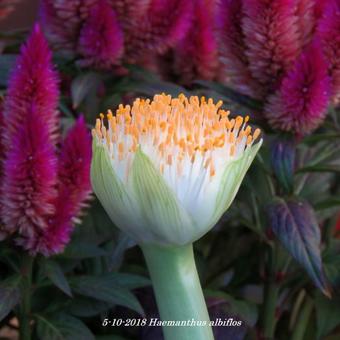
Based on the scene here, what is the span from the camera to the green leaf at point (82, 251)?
0.72m

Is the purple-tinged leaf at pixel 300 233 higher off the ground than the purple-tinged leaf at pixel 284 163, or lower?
lower

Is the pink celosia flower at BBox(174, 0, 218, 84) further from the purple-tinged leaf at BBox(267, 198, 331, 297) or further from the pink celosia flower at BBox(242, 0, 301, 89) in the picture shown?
the purple-tinged leaf at BBox(267, 198, 331, 297)

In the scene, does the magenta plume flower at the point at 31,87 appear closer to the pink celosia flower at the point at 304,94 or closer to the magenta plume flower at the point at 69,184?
the magenta plume flower at the point at 69,184

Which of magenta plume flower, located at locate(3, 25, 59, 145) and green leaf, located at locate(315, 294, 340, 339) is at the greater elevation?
magenta plume flower, located at locate(3, 25, 59, 145)

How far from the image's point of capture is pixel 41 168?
0.60 meters

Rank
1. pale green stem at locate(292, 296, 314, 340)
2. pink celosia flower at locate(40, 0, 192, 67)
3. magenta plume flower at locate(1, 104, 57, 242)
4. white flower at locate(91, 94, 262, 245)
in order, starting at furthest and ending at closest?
pale green stem at locate(292, 296, 314, 340)
pink celosia flower at locate(40, 0, 192, 67)
magenta plume flower at locate(1, 104, 57, 242)
white flower at locate(91, 94, 262, 245)

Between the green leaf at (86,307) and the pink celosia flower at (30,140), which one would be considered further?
the green leaf at (86,307)

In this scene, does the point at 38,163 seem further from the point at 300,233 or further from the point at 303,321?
the point at 303,321

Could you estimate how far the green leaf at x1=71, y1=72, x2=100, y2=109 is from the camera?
81 cm

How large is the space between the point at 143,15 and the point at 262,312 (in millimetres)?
419

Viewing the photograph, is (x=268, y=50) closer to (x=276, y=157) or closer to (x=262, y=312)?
(x=276, y=157)

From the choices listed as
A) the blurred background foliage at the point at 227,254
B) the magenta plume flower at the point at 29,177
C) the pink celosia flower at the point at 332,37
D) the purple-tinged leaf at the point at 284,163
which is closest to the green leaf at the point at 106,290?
the blurred background foliage at the point at 227,254

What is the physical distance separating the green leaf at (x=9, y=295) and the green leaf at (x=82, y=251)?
0.06 meters

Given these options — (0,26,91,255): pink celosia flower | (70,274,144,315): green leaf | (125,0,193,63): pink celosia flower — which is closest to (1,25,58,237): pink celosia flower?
(0,26,91,255): pink celosia flower
